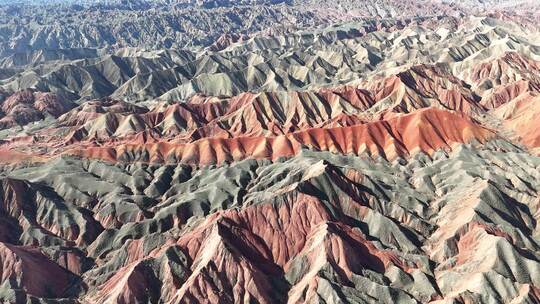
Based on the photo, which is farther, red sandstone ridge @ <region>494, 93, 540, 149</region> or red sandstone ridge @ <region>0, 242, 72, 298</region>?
red sandstone ridge @ <region>494, 93, 540, 149</region>

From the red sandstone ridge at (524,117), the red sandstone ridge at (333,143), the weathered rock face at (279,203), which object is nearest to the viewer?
the weathered rock face at (279,203)

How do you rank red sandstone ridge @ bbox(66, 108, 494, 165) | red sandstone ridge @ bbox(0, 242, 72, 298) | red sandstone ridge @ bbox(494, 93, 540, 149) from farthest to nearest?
red sandstone ridge @ bbox(494, 93, 540, 149) < red sandstone ridge @ bbox(66, 108, 494, 165) < red sandstone ridge @ bbox(0, 242, 72, 298)

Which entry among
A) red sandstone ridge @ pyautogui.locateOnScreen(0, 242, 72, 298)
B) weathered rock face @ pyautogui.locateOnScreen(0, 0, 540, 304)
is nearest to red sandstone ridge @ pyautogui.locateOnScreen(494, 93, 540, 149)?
weathered rock face @ pyautogui.locateOnScreen(0, 0, 540, 304)

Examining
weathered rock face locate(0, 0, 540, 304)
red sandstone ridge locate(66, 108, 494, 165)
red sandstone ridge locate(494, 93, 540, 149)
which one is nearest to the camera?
weathered rock face locate(0, 0, 540, 304)

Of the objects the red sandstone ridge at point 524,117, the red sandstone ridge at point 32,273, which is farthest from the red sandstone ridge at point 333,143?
the red sandstone ridge at point 32,273

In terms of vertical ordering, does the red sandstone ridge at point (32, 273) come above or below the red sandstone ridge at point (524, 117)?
above

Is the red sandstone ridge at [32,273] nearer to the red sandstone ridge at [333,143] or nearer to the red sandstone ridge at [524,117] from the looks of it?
the red sandstone ridge at [333,143]

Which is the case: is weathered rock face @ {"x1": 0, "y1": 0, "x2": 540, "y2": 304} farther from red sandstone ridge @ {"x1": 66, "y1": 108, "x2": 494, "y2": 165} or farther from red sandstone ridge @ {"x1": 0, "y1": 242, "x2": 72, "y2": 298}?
red sandstone ridge @ {"x1": 66, "y1": 108, "x2": 494, "y2": 165}

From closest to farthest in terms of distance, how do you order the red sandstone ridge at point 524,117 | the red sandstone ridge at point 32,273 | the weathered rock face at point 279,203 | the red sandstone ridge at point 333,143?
the weathered rock face at point 279,203, the red sandstone ridge at point 32,273, the red sandstone ridge at point 333,143, the red sandstone ridge at point 524,117

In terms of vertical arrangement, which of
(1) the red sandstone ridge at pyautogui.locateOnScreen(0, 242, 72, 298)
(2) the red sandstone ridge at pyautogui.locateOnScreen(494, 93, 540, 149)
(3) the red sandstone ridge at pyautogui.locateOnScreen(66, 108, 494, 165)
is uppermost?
(1) the red sandstone ridge at pyautogui.locateOnScreen(0, 242, 72, 298)

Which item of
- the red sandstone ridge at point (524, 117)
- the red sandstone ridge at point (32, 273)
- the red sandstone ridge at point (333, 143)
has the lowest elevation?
the red sandstone ridge at point (524, 117)
